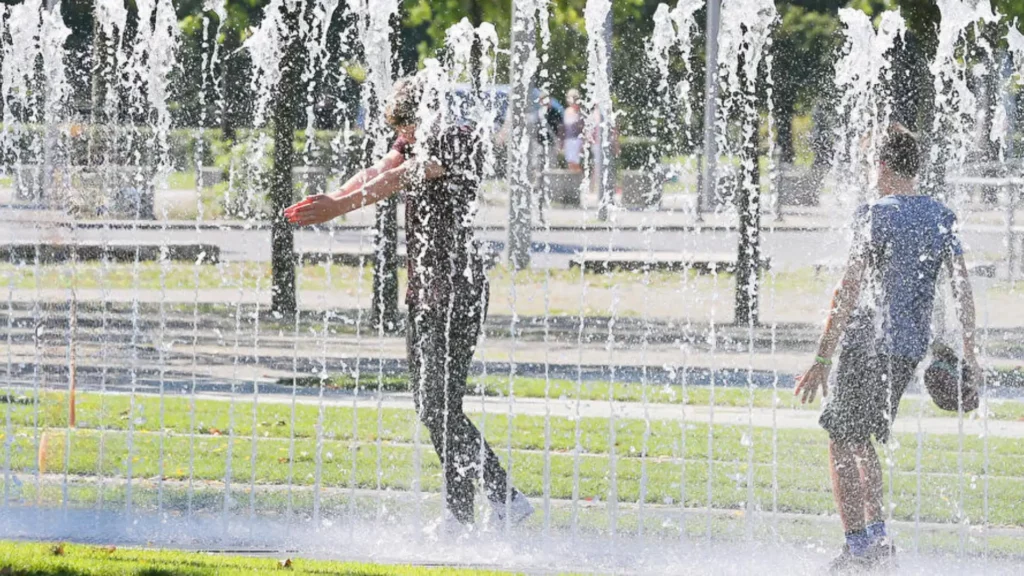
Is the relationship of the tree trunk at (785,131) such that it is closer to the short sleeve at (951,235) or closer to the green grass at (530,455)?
the green grass at (530,455)

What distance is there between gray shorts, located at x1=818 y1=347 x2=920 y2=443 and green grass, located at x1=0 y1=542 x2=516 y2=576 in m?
1.20

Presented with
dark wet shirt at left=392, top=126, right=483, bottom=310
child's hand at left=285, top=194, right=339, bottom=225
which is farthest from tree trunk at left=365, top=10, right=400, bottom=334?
child's hand at left=285, top=194, right=339, bottom=225

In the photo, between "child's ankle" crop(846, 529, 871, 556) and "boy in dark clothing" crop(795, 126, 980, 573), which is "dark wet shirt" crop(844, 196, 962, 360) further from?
"child's ankle" crop(846, 529, 871, 556)

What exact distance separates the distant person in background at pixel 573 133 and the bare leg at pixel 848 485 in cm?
1845

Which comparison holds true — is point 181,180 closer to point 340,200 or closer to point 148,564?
point 340,200

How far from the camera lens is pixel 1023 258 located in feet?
52.7

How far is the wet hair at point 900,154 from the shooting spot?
5977 mm

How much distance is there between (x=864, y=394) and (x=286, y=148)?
8.60 metres

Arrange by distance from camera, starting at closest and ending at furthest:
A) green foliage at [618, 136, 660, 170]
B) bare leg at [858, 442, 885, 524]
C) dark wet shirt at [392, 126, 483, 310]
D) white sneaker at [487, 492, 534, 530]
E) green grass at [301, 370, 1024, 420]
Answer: bare leg at [858, 442, 885, 524] < dark wet shirt at [392, 126, 483, 310] < white sneaker at [487, 492, 534, 530] < green grass at [301, 370, 1024, 420] < green foliage at [618, 136, 660, 170]

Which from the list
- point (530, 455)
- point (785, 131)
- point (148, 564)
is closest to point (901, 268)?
point (148, 564)

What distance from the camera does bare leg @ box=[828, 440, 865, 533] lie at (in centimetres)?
605

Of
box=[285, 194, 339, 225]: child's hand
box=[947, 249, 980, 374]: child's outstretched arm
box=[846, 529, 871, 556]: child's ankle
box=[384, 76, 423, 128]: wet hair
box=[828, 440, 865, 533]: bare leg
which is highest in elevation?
box=[384, 76, 423, 128]: wet hair

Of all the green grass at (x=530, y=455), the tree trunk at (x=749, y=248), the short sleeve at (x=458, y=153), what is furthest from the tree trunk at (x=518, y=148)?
the short sleeve at (x=458, y=153)

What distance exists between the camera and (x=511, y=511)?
6.62 m
